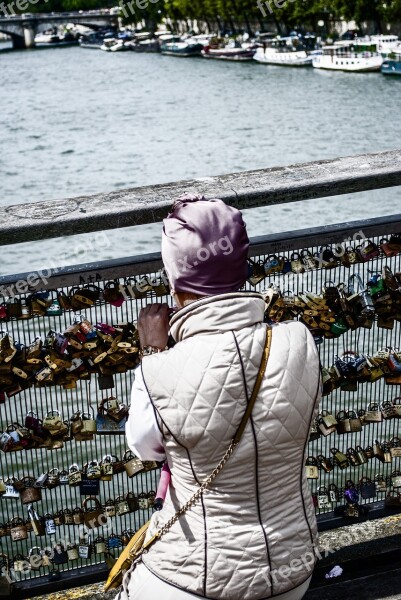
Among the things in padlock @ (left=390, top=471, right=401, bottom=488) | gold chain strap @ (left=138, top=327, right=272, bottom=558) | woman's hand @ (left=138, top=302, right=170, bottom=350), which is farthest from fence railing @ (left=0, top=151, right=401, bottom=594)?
gold chain strap @ (left=138, top=327, right=272, bottom=558)

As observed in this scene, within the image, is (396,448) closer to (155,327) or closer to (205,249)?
(155,327)

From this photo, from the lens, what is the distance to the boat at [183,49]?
5897 cm

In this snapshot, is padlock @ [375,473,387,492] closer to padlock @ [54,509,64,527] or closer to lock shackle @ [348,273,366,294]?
lock shackle @ [348,273,366,294]

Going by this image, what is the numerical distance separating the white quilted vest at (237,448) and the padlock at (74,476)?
0.97m

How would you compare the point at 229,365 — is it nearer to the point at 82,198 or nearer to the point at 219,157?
the point at 82,198

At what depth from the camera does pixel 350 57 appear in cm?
4350

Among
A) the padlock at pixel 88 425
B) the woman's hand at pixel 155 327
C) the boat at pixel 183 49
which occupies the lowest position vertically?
the padlock at pixel 88 425

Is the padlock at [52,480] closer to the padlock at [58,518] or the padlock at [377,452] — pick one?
the padlock at [58,518]

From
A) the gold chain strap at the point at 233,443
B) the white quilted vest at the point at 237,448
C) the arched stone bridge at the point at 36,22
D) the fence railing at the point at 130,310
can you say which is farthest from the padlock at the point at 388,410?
the arched stone bridge at the point at 36,22

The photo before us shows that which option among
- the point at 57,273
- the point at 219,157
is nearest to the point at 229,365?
the point at 57,273

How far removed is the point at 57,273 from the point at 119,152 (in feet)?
90.0

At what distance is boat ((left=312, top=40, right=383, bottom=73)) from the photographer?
42156mm

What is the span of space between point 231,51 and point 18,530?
54.1 meters

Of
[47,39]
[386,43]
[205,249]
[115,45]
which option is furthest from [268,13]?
[205,249]
